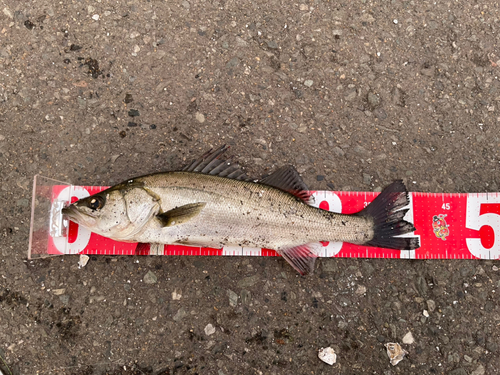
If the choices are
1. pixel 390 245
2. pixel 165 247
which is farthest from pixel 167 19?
pixel 390 245

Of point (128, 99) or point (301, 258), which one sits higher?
point (128, 99)

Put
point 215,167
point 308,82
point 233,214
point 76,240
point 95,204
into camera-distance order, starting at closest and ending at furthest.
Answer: point 95,204
point 233,214
point 215,167
point 76,240
point 308,82

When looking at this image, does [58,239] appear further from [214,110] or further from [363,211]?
[363,211]

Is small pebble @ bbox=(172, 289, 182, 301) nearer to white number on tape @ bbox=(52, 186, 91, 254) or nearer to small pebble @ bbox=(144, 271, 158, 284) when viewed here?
small pebble @ bbox=(144, 271, 158, 284)

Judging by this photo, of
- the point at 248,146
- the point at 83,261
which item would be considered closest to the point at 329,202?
the point at 248,146

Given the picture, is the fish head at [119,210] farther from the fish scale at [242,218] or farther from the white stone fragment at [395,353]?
the white stone fragment at [395,353]

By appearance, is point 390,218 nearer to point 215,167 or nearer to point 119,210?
point 215,167
